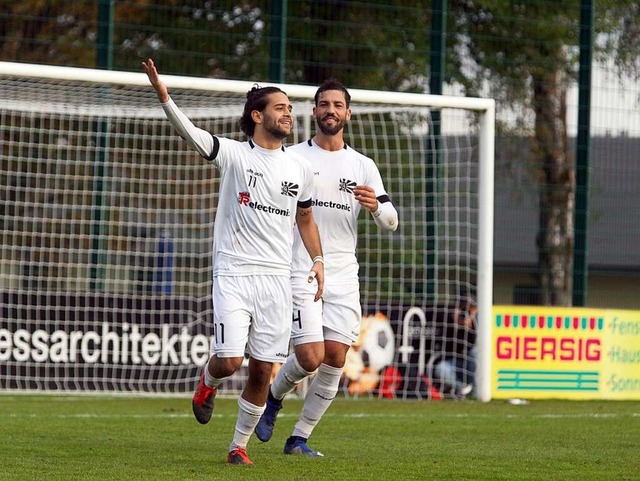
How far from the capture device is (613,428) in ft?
34.0

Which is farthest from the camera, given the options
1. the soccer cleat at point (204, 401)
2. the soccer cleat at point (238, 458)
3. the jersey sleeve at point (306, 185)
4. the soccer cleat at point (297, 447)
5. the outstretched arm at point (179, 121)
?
the soccer cleat at point (297, 447)

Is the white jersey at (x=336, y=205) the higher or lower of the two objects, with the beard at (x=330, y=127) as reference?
lower

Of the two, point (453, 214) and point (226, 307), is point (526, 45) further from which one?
point (226, 307)

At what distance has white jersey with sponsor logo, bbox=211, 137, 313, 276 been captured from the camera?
7.45 meters

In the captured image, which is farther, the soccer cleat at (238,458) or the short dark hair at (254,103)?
the short dark hair at (254,103)

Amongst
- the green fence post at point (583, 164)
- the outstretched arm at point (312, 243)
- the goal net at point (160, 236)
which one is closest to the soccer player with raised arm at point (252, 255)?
the outstretched arm at point (312, 243)

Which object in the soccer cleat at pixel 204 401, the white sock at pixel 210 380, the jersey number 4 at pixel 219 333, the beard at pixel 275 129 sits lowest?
the soccer cleat at pixel 204 401

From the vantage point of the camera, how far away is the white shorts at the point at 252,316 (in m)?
7.32

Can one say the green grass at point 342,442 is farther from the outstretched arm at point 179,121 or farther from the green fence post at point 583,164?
the green fence post at point 583,164

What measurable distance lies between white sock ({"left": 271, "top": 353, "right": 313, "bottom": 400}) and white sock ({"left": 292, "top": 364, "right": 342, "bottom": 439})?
18cm

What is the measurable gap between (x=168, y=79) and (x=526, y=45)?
7.04 metres

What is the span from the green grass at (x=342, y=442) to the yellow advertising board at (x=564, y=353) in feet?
2.77

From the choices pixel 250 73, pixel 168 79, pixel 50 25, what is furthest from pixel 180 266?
pixel 50 25

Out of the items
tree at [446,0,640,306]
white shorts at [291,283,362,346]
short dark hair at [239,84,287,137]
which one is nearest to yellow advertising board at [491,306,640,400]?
tree at [446,0,640,306]
